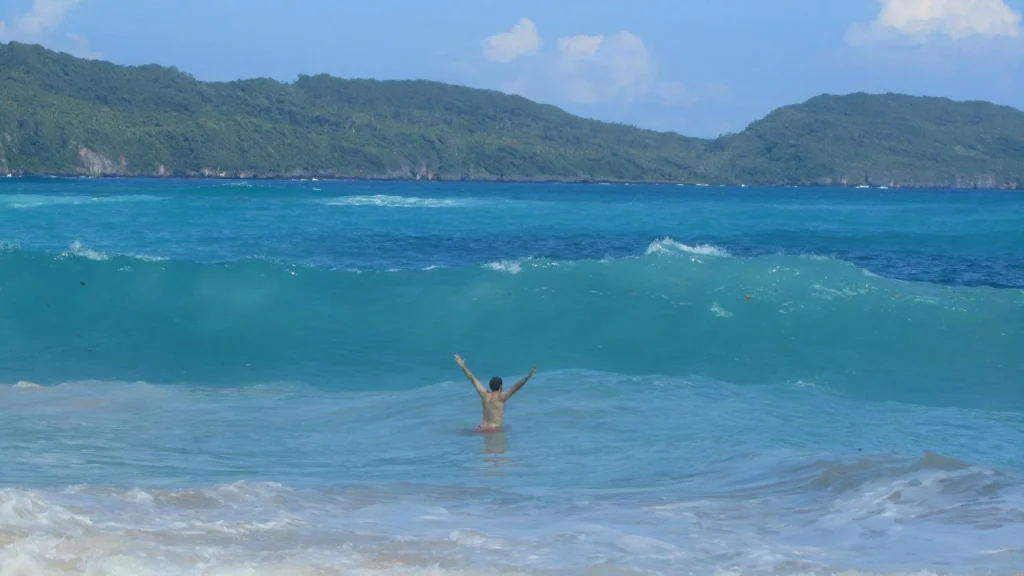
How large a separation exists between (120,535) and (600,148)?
16646cm

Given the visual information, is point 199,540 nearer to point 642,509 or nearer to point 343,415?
point 642,509

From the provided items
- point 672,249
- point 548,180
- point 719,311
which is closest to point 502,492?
point 719,311

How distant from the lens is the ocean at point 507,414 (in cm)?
708

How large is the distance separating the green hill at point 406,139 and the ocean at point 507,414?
93.0 meters

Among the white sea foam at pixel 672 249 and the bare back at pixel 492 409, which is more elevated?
the white sea foam at pixel 672 249

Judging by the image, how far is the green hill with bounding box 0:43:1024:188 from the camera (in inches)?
4727

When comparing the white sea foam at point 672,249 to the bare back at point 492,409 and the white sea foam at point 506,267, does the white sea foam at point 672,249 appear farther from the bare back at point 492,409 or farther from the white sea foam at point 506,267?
the bare back at point 492,409

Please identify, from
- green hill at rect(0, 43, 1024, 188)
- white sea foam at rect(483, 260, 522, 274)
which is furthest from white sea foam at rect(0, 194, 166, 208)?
green hill at rect(0, 43, 1024, 188)

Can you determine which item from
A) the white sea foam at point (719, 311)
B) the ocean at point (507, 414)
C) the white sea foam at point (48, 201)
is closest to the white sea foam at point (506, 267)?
the ocean at point (507, 414)

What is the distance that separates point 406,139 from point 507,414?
141 meters

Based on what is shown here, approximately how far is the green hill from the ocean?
305 feet

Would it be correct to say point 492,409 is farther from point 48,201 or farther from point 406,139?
point 406,139

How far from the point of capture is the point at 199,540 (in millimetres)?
6852

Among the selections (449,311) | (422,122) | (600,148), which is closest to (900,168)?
(600,148)
